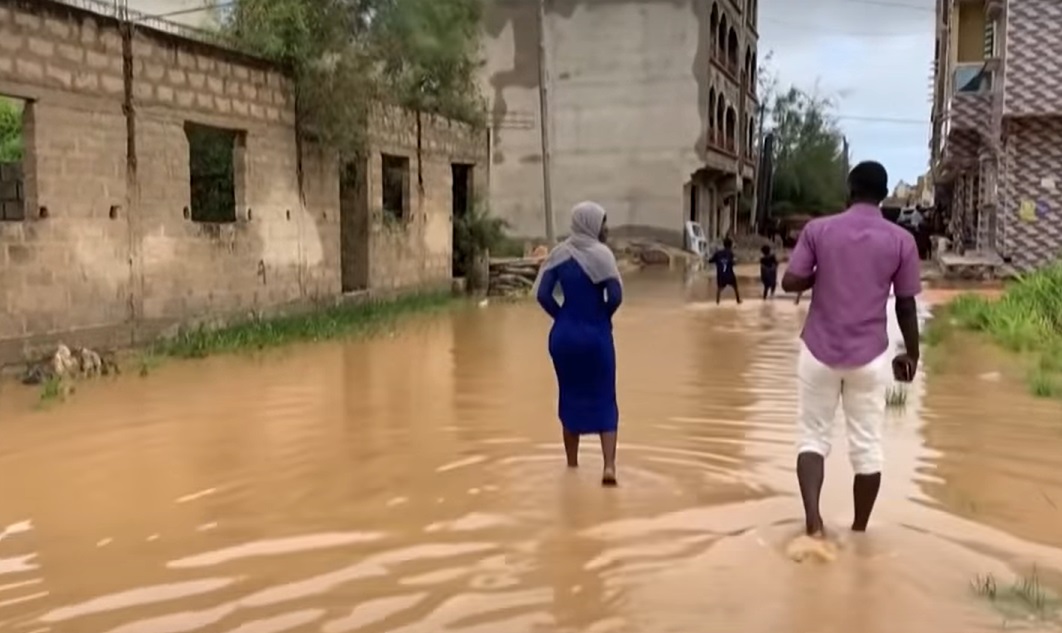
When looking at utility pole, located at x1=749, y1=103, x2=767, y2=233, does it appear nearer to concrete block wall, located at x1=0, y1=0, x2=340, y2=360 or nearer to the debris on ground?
concrete block wall, located at x1=0, y1=0, x2=340, y2=360

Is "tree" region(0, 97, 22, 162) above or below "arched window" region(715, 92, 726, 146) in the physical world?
below

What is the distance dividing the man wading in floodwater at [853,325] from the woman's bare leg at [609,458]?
136cm

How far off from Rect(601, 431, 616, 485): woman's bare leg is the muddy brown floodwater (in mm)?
124

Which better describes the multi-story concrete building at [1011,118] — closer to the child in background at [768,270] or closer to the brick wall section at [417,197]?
the child in background at [768,270]

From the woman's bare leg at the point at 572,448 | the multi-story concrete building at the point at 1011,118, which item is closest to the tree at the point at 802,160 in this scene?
the multi-story concrete building at the point at 1011,118

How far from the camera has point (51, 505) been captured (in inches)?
228

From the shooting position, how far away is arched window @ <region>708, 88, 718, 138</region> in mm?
33062

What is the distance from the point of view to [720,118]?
36.1m

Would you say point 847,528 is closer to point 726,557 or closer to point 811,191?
point 726,557

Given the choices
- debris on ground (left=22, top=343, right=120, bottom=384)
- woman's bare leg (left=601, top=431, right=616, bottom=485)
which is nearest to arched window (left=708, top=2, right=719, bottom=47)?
debris on ground (left=22, top=343, right=120, bottom=384)

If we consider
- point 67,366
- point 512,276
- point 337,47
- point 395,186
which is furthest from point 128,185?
point 512,276

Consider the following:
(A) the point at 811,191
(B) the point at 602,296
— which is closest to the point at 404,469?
(B) the point at 602,296

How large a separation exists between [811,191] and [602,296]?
43885mm

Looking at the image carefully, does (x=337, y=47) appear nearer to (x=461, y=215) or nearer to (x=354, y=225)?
(x=354, y=225)
